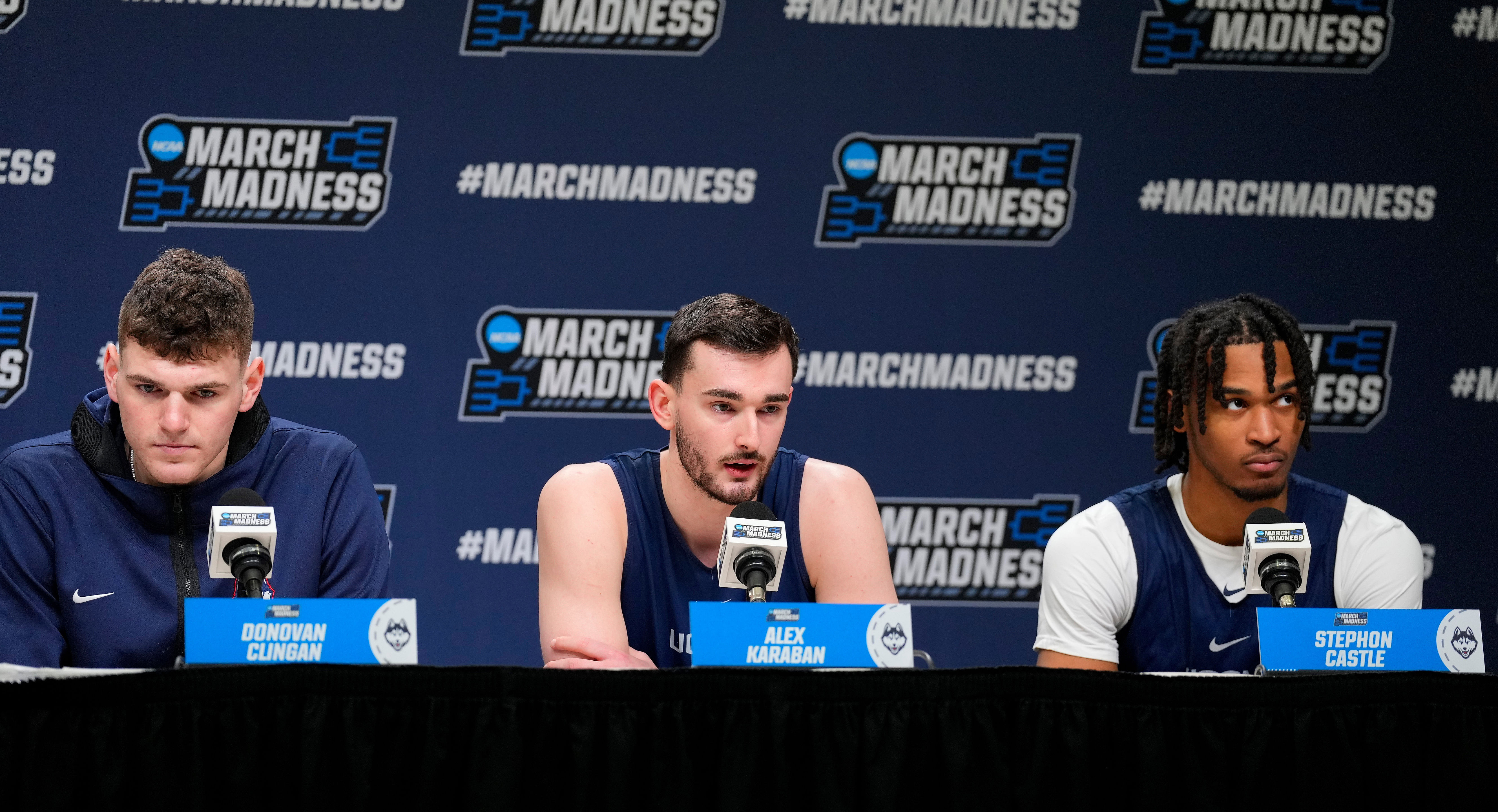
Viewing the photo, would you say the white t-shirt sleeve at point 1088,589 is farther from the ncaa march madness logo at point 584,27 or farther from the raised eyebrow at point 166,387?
the ncaa march madness logo at point 584,27

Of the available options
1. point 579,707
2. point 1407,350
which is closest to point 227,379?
point 579,707

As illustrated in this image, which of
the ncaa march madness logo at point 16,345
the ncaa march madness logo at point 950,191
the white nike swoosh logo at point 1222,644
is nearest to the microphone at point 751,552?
the white nike swoosh logo at point 1222,644

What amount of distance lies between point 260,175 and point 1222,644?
3.11 m

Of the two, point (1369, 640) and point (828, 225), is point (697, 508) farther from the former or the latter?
point (828, 225)

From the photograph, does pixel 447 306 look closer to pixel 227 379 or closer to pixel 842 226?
pixel 842 226

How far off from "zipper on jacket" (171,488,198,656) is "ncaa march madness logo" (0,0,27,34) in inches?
93.0

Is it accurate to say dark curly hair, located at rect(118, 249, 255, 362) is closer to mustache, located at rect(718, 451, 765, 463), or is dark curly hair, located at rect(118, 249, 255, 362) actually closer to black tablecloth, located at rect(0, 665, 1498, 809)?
black tablecloth, located at rect(0, 665, 1498, 809)

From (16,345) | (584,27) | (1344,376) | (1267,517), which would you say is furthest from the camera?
(1344,376)

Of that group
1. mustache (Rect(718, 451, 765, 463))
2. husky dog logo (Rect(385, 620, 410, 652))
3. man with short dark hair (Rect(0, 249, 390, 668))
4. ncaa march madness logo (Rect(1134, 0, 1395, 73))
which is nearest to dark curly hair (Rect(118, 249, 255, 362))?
man with short dark hair (Rect(0, 249, 390, 668))

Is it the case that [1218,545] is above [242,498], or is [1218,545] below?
above

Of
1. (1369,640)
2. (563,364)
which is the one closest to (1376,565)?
(1369,640)

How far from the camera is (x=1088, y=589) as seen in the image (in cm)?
257

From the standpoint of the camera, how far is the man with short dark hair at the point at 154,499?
91.8 inches

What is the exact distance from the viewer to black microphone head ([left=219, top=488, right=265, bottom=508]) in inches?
79.0
